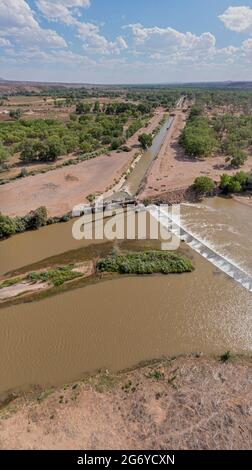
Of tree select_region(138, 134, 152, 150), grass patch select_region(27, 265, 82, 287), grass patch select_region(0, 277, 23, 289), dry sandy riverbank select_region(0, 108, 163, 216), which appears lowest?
grass patch select_region(0, 277, 23, 289)

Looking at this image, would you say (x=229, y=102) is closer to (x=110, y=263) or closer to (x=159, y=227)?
(x=159, y=227)

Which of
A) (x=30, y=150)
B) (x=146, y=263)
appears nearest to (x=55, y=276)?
(x=146, y=263)

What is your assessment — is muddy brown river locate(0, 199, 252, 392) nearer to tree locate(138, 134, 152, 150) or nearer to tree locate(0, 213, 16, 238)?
tree locate(0, 213, 16, 238)

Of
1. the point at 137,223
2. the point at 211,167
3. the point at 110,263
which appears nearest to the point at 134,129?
the point at 211,167

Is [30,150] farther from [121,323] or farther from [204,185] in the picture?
[121,323]

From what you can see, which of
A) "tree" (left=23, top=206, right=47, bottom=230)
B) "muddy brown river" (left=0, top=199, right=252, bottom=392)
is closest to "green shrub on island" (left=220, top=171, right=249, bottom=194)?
"muddy brown river" (left=0, top=199, right=252, bottom=392)
